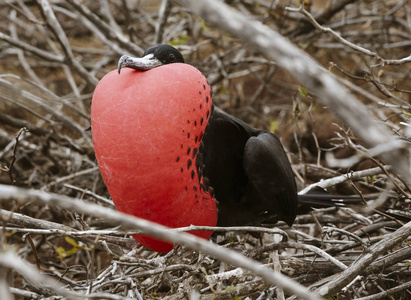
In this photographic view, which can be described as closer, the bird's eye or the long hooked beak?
the long hooked beak

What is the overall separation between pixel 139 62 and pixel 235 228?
438 millimetres

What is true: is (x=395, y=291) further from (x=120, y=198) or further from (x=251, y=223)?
(x=120, y=198)

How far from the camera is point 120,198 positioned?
114 cm

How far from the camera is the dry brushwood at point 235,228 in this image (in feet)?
2.17

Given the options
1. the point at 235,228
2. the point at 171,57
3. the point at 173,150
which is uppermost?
the point at 171,57

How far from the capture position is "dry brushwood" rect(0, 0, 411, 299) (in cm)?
66

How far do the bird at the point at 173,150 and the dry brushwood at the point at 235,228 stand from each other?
9cm

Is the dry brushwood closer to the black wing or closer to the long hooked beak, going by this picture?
the black wing

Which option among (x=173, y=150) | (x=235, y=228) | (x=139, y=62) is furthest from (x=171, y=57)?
(x=235, y=228)

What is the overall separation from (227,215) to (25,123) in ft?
3.65

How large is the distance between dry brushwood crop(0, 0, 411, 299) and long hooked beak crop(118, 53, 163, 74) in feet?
0.70

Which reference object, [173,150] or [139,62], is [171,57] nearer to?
[139,62]

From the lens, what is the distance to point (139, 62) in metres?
1.17

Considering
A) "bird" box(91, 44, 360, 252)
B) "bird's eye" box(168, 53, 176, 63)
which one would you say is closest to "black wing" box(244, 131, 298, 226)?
"bird" box(91, 44, 360, 252)
